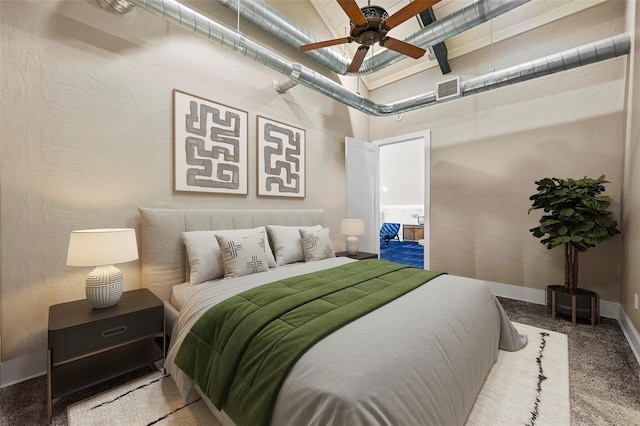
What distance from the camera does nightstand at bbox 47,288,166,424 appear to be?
1620mm

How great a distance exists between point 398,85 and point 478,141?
174 centimetres

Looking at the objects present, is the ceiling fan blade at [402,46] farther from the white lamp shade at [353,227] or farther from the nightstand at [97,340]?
the nightstand at [97,340]

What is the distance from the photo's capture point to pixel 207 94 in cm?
A: 291

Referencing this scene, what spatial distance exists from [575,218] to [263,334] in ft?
10.7

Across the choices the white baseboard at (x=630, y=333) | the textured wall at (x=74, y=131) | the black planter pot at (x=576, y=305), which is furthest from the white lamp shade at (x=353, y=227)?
the white baseboard at (x=630, y=333)

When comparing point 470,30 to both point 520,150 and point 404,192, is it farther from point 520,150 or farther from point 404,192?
point 404,192

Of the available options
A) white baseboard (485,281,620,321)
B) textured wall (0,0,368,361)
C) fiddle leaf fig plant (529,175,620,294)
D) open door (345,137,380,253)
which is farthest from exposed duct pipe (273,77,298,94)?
white baseboard (485,281,620,321)

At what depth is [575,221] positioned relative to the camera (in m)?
2.82

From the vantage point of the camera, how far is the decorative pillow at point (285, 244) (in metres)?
3.00

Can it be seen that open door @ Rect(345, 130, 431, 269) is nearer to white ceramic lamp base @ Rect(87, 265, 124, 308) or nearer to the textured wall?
the textured wall

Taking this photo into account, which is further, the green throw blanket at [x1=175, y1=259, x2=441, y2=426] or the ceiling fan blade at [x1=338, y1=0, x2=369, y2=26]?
the ceiling fan blade at [x1=338, y1=0, x2=369, y2=26]

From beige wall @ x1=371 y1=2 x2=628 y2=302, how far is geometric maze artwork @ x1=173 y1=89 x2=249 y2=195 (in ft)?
9.98

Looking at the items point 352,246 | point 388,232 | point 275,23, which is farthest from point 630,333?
point 388,232

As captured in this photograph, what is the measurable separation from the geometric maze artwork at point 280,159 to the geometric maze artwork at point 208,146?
244mm
